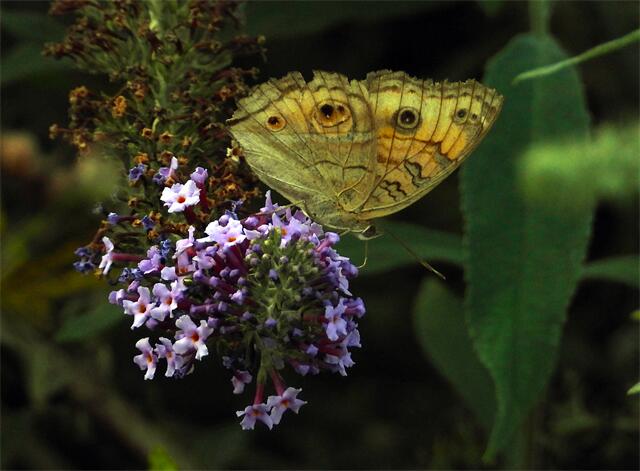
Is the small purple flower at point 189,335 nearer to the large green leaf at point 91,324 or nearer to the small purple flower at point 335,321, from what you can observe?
the small purple flower at point 335,321

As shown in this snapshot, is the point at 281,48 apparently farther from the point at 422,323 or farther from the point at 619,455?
the point at 619,455

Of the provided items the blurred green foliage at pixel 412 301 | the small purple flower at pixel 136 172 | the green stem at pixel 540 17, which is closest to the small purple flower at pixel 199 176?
the small purple flower at pixel 136 172

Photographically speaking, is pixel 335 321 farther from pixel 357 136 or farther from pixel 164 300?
pixel 357 136

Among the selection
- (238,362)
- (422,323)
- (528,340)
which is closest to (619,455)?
(422,323)

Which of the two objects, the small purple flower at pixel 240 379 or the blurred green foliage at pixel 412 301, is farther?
the blurred green foliage at pixel 412 301

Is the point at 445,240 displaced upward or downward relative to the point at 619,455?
upward

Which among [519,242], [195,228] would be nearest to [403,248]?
[519,242]

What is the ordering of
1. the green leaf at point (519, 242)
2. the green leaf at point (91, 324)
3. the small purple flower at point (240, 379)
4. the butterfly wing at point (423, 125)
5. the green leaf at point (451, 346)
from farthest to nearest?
the green leaf at point (451, 346), the green leaf at point (91, 324), the green leaf at point (519, 242), the butterfly wing at point (423, 125), the small purple flower at point (240, 379)
